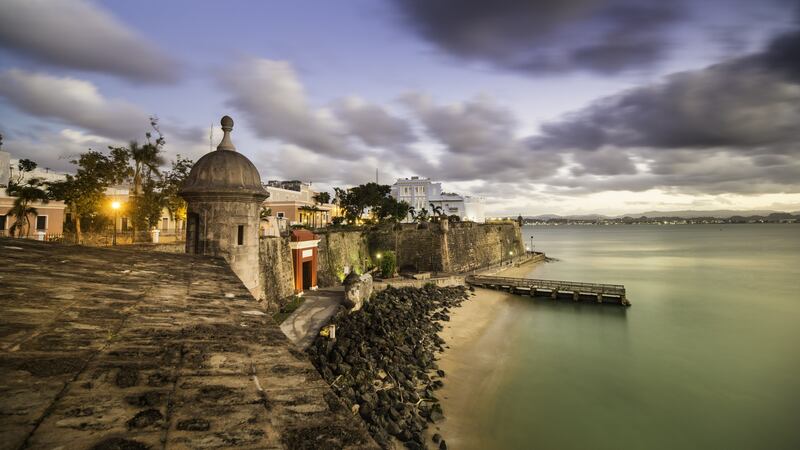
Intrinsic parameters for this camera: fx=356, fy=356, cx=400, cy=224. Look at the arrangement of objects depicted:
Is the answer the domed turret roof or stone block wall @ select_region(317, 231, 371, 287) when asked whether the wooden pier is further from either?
the domed turret roof

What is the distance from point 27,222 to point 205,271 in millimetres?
28036

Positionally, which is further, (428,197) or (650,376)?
(428,197)

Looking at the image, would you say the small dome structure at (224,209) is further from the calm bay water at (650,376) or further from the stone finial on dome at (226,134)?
the calm bay water at (650,376)

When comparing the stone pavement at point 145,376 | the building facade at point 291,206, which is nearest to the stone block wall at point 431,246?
the building facade at point 291,206

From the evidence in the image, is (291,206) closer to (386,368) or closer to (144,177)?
(144,177)

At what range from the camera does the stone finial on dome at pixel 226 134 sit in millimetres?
9320

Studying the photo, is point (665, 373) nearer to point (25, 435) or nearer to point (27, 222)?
point (25, 435)

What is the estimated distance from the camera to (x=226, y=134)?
9477 mm

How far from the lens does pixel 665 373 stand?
19469 millimetres

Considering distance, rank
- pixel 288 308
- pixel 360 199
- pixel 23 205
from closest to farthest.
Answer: pixel 288 308 < pixel 23 205 < pixel 360 199

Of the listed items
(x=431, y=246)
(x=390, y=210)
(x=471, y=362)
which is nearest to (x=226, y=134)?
(x=471, y=362)

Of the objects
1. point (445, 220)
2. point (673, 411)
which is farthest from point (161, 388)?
point (445, 220)

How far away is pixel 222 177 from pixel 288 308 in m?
12.3

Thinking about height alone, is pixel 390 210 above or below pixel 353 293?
above
